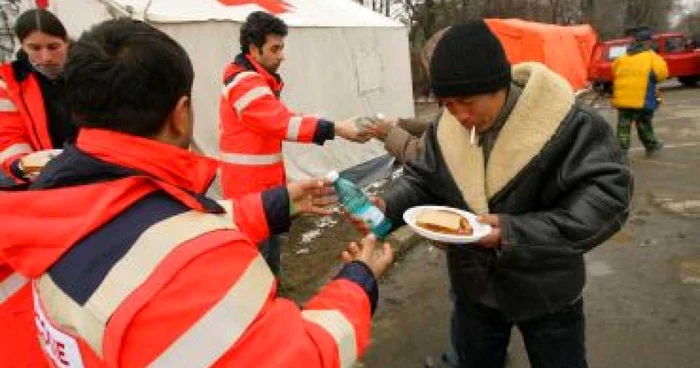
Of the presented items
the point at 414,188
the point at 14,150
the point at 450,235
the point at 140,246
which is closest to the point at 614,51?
the point at 414,188

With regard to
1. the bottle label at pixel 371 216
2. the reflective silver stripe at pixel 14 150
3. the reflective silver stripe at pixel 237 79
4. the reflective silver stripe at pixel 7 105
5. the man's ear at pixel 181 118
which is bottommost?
the bottle label at pixel 371 216

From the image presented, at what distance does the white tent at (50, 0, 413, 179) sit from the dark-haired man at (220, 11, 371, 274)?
6.79ft

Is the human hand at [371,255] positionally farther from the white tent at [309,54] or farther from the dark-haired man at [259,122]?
the white tent at [309,54]

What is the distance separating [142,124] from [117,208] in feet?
0.69

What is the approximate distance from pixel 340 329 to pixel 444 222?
89 centimetres

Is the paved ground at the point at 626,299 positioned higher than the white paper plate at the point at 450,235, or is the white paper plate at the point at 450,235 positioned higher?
the white paper plate at the point at 450,235

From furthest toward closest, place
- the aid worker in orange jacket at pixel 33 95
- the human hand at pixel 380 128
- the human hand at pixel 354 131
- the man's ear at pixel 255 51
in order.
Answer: the man's ear at pixel 255 51 < the human hand at pixel 354 131 < the human hand at pixel 380 128 < the aid worker in orange jacket at pixel 33 95

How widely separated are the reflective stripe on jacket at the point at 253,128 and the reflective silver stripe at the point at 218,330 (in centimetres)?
284

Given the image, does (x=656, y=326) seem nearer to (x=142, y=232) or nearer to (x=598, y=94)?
(x=142, y=232)

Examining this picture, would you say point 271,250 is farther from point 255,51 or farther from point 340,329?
point 340,329

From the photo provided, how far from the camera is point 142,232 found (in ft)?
4.19

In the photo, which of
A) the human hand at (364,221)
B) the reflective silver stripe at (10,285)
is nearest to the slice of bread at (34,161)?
the reflective silver stripe at (10,285)

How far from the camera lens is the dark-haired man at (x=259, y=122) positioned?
4.12m

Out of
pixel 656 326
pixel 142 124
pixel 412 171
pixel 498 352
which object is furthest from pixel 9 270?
pixel 656 326
